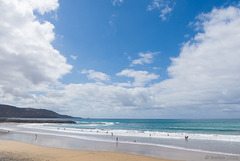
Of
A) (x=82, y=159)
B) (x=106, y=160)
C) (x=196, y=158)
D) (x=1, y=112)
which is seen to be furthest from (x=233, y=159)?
(x=1, y=112)

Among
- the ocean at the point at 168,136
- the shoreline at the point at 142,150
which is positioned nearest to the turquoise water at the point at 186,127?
the ocean at the point at 168,136

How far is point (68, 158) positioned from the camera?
14.9 m

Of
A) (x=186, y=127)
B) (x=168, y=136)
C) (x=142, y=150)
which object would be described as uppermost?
(x=142, y=150)

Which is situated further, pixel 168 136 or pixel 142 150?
pixel 168 136

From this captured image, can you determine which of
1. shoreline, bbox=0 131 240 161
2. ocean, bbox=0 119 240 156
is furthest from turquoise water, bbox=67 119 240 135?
shoreline, bbox=0 131 240 161

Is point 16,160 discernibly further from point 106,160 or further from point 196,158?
point 196,158

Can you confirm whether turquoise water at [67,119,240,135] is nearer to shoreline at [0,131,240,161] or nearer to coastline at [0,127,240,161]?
shoreline at [0,131,240,161]

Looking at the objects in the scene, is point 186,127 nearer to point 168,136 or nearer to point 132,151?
point 168,136

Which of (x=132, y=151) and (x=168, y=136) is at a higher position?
(x=132, y=151)

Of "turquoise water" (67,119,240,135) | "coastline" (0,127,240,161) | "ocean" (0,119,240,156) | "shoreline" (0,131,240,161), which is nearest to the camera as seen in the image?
"coastline" (0,127,240,161)

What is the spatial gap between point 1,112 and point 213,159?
235020 mm

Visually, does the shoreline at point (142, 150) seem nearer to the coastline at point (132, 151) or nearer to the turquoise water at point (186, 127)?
the coastline at point (132, 151)

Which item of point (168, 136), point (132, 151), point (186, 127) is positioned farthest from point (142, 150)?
point (186, 127)

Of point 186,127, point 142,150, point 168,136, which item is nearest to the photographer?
point 142,150
